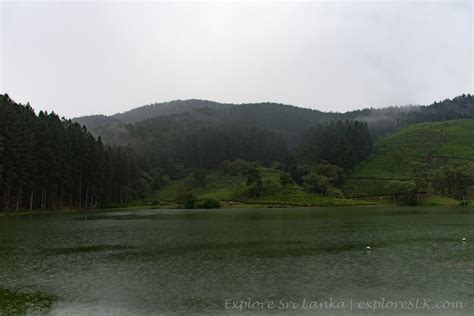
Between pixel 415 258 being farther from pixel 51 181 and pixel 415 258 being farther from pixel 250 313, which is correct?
pixel 51 181

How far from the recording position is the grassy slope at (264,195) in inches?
5827

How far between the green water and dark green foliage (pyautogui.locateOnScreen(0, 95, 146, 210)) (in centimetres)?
5085

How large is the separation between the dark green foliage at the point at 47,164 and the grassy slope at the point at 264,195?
Result: 40.8 metres

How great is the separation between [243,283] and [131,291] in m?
6.82

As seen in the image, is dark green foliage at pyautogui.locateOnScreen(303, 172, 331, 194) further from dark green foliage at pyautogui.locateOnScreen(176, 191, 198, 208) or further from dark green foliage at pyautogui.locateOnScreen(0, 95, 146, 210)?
dark green foliage at pyautogui.locateOnScreen(0, 95, 146, 210)

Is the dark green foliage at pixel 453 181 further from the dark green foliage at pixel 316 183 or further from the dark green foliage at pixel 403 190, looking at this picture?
the dark green foliage at pixel 316 183

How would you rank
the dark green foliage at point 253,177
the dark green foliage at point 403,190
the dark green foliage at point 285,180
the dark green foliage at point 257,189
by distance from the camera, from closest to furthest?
the dark green foliage at point 403,190 < the dark green foliage at point 257,189 < the dark green foliage at point 253,177 < the dark green foliage at point 285,180

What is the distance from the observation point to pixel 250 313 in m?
20.0

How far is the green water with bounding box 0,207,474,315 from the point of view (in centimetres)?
2188

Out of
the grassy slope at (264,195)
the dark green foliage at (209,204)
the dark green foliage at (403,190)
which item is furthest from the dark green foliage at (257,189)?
the dark green foliage at (403,190)

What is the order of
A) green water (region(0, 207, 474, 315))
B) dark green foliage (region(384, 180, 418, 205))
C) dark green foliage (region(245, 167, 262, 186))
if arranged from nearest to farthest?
green water (region(0, 207, 474, 315)), dark green foliage (region(384, 180, 418, 205)), dark green foliage (region(245, 167, 262, 186))

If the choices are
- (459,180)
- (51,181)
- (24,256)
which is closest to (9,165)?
(51,181)

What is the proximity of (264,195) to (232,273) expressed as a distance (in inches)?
5249

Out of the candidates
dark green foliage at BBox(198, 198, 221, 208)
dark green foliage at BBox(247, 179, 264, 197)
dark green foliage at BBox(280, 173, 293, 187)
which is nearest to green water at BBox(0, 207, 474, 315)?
dark green foliage at BBox(198, 198, 221, 208)
